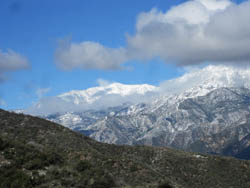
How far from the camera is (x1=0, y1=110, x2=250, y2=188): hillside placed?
29837 mm

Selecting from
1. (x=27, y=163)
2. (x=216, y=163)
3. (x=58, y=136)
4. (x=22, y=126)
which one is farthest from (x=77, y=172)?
(x=216, y=163)

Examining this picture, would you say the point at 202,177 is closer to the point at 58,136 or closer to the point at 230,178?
the point at 230,178

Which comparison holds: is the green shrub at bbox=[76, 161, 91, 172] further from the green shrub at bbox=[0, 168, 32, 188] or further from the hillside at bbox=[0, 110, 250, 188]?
the green shrub at bbox=[0, 168, 32, 188]

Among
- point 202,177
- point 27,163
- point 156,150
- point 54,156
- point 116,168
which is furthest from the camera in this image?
point 156,150

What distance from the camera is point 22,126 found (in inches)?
3287

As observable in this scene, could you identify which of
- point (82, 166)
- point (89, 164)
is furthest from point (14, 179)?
point (89, 164)

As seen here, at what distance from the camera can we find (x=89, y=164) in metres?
35.4

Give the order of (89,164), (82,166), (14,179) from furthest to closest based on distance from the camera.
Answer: (89,164) → (82,166) → (14,179)

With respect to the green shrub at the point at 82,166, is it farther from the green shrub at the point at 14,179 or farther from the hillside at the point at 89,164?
the green shrub at the point at 14,179

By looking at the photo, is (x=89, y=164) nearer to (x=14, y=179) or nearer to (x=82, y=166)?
(x=82, y=166)

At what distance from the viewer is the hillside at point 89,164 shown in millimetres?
29837

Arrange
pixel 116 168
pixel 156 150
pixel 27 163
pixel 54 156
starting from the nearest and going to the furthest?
pixel 27 163 < pixel 54 156 < pixel 116 168 < pixel 156 150

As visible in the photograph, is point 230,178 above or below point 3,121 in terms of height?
below

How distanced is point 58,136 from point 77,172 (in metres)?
50.6
